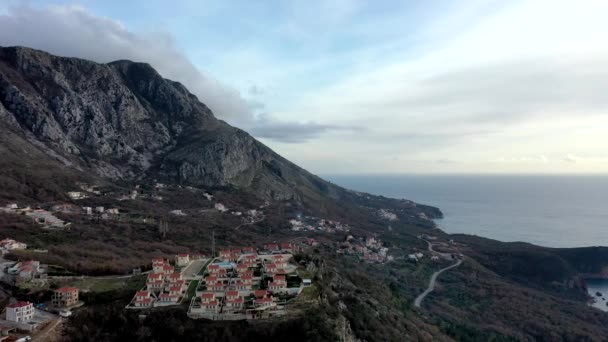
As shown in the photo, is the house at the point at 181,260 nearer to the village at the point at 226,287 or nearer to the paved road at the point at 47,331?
the village at the point at 226,287

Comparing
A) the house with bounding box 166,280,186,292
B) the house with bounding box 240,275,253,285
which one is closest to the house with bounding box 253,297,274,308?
the house with bounding box 240,275,253,285

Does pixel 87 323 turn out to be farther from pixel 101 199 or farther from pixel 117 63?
pixel 117 63

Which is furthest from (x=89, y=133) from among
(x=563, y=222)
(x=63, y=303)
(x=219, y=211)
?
(x=563, y=222)

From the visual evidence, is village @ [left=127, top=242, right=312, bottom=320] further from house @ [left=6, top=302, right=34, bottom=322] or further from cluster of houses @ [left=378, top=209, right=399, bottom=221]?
cluster of houses @ [left=378, top=209, right=399, bottom=221]

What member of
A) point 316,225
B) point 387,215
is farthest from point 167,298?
point 387,215

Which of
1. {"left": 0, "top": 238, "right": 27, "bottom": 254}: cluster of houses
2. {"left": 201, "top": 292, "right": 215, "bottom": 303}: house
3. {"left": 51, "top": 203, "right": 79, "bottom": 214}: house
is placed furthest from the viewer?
{"left": 51, "top": 203, "right": 79, "bottom": 214}: house
